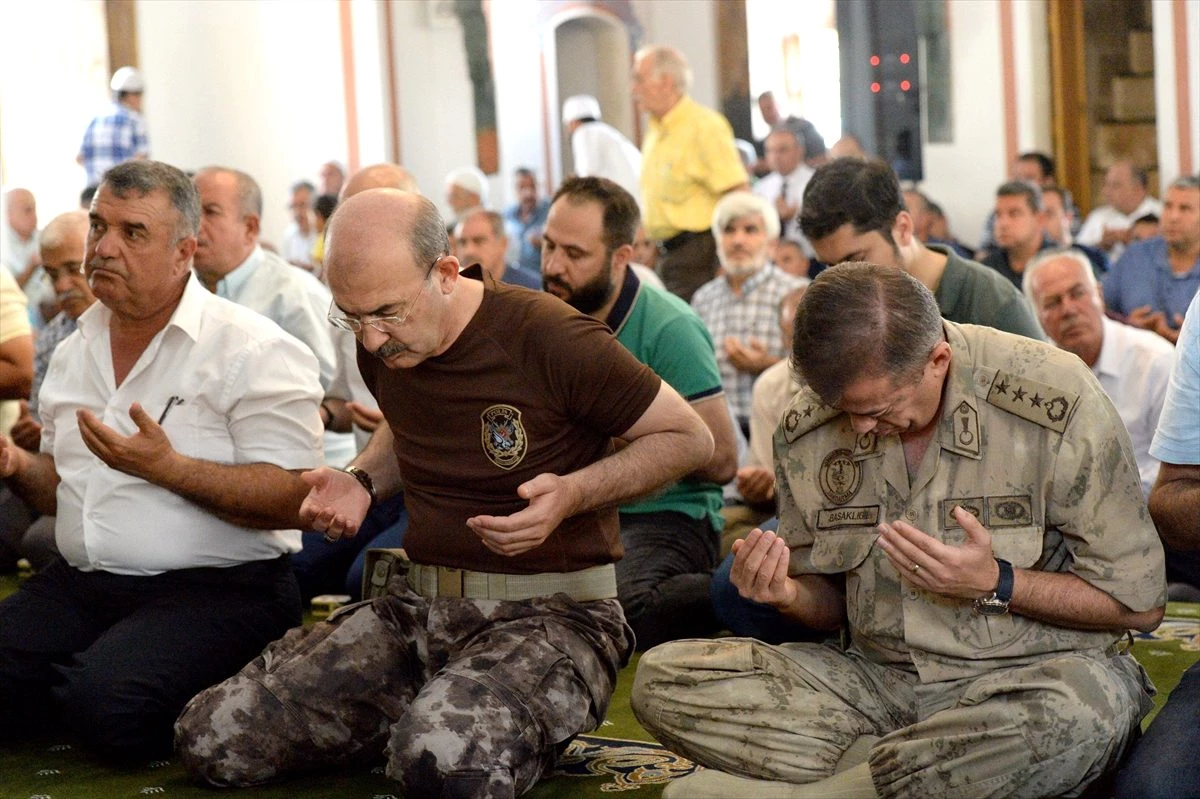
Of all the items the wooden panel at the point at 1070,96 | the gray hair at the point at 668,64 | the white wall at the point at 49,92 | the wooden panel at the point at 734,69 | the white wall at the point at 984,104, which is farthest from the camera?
the wooden panel at the point at 734,69

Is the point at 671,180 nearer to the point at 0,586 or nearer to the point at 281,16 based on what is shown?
the point at 0,586

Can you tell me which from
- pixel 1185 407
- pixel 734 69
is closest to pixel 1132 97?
pixel 734 69

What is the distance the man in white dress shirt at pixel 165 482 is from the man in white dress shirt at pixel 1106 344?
2.52 m

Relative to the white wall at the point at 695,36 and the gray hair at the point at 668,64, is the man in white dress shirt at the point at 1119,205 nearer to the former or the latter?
the gray hair at the point at 668,64

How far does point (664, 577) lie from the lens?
416 cm

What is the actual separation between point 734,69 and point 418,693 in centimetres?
1065

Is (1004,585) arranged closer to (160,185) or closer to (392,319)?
(392,319)

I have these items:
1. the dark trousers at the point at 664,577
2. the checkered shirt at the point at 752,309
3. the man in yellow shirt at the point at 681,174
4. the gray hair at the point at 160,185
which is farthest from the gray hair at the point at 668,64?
the gray hair at the point at 160,185

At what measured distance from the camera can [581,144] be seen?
10320 mm

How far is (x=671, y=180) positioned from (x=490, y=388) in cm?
551

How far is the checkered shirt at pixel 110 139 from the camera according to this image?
11.7 metres

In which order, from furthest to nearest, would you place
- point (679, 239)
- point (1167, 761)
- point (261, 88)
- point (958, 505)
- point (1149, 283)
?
1. point (261, 88)
2. point (679, 239)
3. point (1149, 283)
4. point (958, 505)
5. point (1167, 761)

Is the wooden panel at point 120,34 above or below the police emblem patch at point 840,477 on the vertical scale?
above

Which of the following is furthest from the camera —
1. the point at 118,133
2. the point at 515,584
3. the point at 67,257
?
the point at 118,133
